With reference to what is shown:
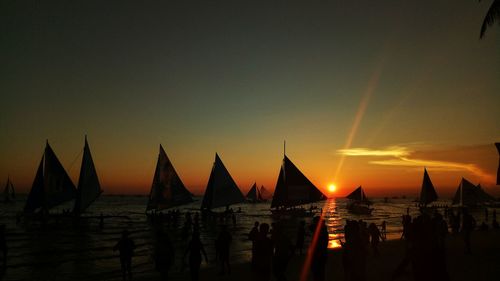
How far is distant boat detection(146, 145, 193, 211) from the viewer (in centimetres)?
4269

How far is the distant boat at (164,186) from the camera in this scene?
42688 mm

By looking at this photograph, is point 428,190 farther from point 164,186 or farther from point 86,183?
point 86,183

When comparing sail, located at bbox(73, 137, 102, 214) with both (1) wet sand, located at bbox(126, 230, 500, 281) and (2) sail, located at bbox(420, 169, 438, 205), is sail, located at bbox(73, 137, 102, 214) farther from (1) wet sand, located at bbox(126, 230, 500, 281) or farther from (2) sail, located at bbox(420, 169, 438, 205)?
(2) sail, located at bbox(420, 169, 438, 205)

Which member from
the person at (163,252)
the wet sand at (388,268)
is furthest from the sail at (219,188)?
the person at (163,252)

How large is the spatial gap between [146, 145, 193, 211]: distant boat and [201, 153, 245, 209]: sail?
3.77 metres

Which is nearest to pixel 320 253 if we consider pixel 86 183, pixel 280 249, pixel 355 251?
pixel 355 251

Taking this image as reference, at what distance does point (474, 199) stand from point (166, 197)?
2155 inches

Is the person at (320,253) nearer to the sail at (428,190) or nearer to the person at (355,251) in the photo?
the person at (355,251)

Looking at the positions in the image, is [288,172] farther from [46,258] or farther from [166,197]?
[46,258]

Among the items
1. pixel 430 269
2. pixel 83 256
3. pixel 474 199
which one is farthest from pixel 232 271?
pixel 474 199

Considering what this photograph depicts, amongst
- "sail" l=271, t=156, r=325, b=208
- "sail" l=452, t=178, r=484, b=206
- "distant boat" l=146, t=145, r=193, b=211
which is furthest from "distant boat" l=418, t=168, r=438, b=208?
"distant boat" l=146, t=145, r=193, b=211

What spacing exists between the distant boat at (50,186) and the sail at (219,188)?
14.4m

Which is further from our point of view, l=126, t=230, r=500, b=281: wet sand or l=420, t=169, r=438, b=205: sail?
l=420, t=169, r=438, b=205: sail

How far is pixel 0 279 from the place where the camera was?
56.9 ft
